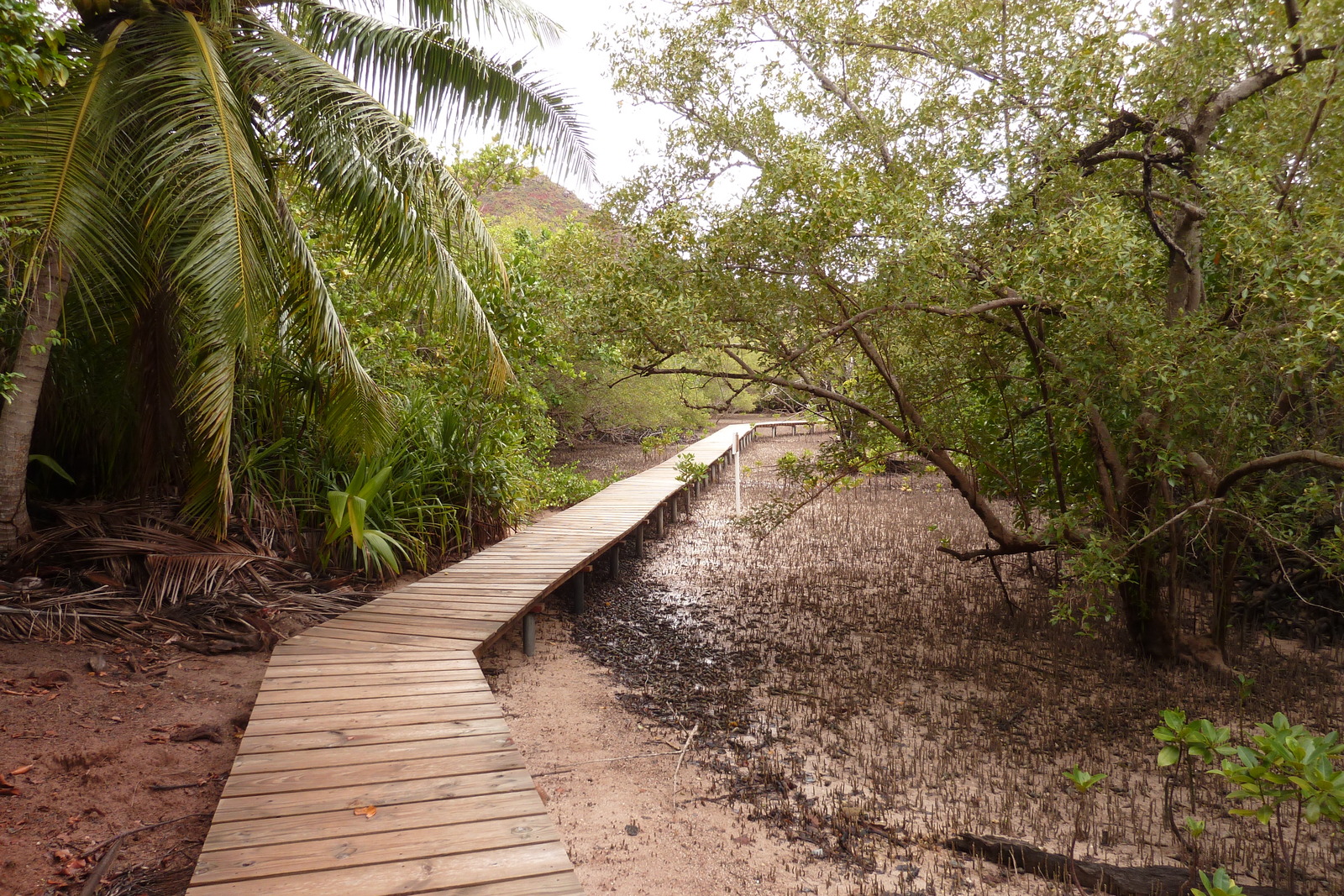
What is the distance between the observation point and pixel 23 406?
448 cm

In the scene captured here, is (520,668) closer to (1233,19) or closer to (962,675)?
(962,675)

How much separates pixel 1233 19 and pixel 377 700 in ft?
17.5

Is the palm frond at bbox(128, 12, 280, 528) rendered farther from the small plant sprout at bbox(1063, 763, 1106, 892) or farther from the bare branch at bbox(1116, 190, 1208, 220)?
the bare branch at bbox(1116, 190, 1208, 220)

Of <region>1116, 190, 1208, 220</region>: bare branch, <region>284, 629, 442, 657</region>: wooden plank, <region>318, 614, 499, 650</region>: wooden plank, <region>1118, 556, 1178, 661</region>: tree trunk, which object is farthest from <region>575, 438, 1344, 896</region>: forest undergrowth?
<region>1116, 190, 1208, 220</region>: bare branch

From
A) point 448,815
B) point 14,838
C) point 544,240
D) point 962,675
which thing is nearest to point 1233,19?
point 962,675

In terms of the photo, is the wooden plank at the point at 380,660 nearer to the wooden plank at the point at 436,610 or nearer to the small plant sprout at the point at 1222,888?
the wooden plank at the point at 436,610

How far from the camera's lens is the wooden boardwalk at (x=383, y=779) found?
2285 millimetres

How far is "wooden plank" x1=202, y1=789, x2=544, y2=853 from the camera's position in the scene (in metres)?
2.45

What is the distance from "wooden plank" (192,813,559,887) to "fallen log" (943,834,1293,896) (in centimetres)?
198

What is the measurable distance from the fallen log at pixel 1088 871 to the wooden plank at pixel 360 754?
2.04 meters

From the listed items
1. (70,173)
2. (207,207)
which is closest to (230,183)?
(207,207)

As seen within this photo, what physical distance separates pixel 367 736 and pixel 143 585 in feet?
8.61

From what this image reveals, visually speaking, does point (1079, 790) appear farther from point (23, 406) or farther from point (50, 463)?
point (50, 463)

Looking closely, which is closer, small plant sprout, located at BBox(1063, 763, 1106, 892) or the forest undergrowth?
small plant sprout, located at BBox(1063, 763, 1106, 892)
